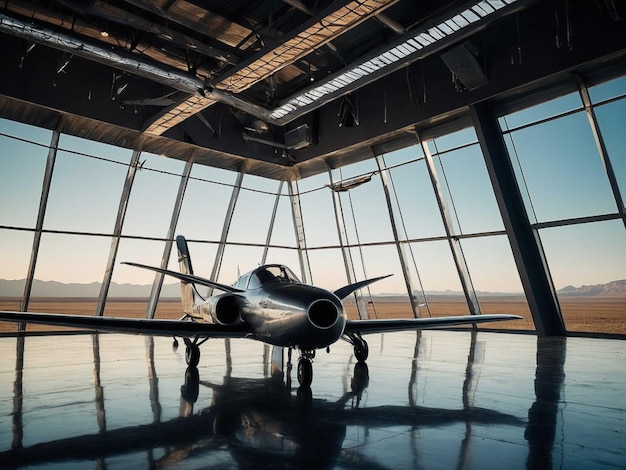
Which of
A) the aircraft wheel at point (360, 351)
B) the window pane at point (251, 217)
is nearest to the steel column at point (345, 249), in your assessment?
the window pane at point (251, 217)

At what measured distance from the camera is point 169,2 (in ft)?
32.8

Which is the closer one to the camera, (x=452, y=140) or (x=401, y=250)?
(x=452, y=140)

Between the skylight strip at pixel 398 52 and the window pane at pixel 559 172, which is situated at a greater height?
the skylight strip at pixel 398 52

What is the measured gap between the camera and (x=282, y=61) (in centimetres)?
921

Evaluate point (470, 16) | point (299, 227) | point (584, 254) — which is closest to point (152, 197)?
point (299, 227)

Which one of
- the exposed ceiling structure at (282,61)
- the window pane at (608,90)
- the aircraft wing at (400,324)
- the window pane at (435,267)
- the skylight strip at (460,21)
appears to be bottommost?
the aircraft wing at (400,324)

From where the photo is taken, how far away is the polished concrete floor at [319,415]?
2.84m

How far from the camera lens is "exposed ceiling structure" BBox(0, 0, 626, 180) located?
8641 millimetres

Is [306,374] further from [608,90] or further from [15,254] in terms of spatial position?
[15,254]

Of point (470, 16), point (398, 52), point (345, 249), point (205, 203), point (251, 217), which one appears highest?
point (398, 52)

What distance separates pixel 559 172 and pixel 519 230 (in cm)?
292

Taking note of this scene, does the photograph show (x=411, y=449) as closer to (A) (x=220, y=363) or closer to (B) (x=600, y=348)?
(A) (x=220, y=363)

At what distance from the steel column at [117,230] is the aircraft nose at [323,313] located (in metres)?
11.5

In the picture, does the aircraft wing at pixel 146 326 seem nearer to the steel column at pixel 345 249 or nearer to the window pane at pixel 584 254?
the window pane at pixel 584 254
